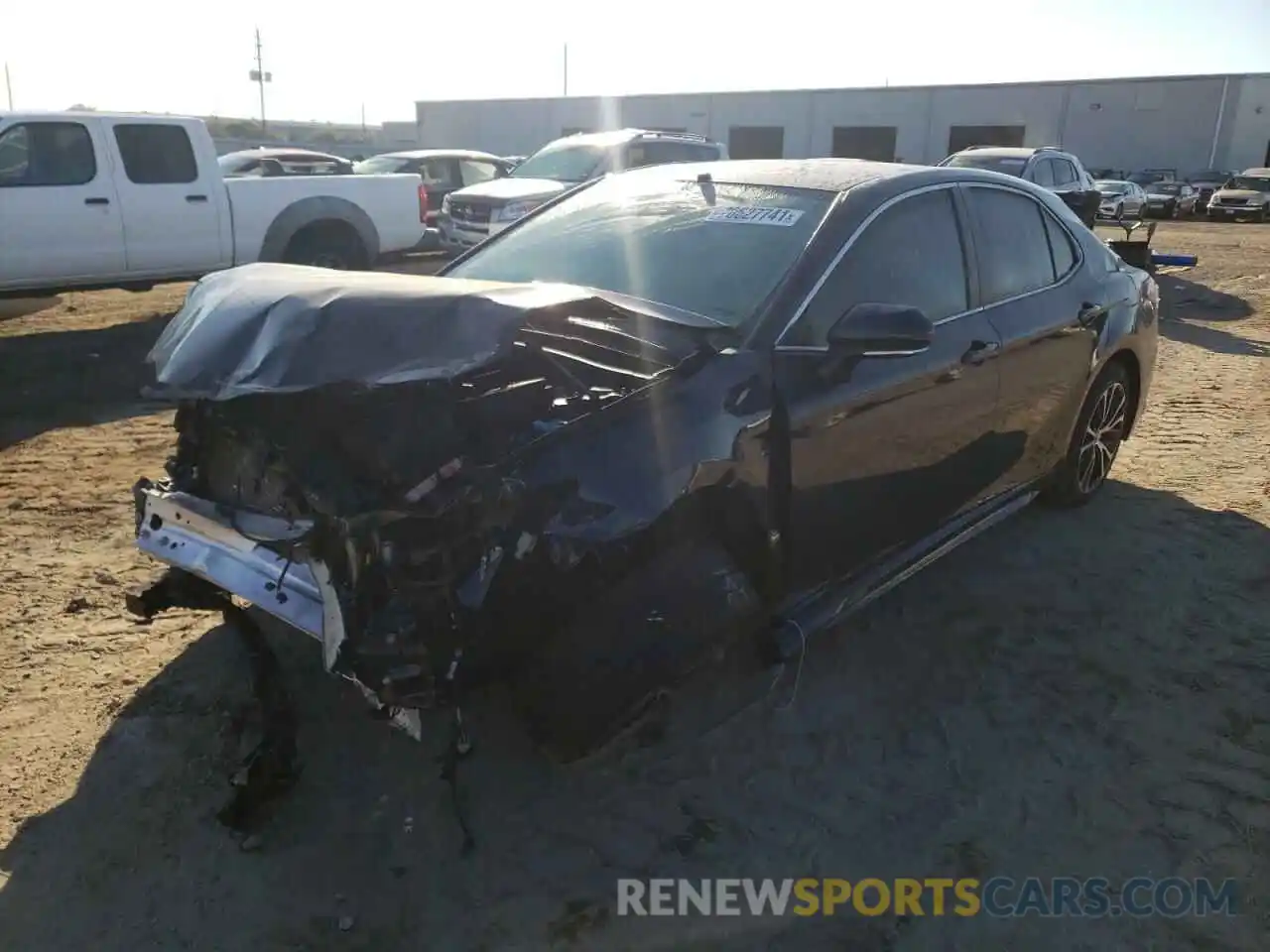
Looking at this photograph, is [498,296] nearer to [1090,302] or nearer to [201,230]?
[1090,302]

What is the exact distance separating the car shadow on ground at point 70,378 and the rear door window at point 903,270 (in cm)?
431

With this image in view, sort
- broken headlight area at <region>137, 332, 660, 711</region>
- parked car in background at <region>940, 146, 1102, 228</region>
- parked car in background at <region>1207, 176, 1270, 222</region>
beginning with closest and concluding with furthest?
broken headlight area at <region>137, 332, 660, 711</region> < parked car in background at <region>940, 146, 1102, 228</region> < parked car in background at <region>1207, 176, 1270, 222</region>

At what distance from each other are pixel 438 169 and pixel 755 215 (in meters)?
14.1

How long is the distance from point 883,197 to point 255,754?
9.46ft

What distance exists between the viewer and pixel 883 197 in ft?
11.9

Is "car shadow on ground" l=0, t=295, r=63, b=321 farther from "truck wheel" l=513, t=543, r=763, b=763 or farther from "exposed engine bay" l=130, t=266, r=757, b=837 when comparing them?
"truck wheel" l=513, t=543, r=763, b=763

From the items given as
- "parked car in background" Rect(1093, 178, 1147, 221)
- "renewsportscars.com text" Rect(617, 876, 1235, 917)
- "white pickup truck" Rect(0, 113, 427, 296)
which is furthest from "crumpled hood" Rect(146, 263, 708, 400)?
"parked car in background" Rect(1093, 178, 1147, 221)

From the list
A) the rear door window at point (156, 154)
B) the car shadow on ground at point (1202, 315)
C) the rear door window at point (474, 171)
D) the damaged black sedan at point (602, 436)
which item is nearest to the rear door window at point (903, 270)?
the damaged black sedan at point (602, 436)

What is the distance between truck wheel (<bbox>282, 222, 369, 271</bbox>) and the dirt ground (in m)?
6.36

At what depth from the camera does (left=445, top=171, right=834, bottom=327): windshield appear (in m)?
3.36

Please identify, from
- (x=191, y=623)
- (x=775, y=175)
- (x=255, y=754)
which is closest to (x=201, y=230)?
(x=191, y=623)

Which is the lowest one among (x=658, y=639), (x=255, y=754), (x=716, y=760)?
(x=716, y=760)

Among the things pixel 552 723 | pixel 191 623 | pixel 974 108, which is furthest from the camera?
pixel 974 108

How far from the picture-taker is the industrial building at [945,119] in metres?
38.3
